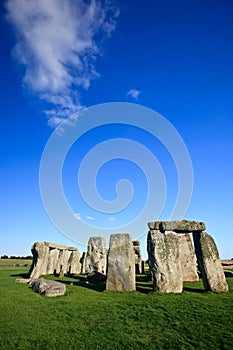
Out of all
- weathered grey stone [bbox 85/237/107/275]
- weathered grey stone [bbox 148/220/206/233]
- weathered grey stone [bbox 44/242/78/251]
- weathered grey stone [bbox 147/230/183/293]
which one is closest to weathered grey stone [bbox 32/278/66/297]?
weathered grey stone [bbox 147/230/183/293]

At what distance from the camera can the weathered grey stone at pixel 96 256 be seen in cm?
1821

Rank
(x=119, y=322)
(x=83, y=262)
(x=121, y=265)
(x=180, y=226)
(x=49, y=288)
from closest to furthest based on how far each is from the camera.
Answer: (x=119, y=322), (x=49, y=288), (x=180, y=226), (x=121, y=265), (x=83, y=262)

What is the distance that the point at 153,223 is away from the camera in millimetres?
9648

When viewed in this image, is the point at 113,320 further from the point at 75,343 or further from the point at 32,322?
the point at 32,322

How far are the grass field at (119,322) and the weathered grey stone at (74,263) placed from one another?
11941 mm

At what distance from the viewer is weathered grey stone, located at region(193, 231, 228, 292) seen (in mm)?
8562

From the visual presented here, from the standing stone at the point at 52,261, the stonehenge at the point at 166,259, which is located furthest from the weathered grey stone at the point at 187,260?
the standing stone at the point at 52,261

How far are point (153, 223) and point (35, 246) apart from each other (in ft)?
31.7

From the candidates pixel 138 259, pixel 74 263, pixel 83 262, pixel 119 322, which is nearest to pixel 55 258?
pixel 74 263

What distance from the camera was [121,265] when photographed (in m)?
9.54

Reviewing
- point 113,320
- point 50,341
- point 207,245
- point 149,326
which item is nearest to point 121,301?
point 113,320

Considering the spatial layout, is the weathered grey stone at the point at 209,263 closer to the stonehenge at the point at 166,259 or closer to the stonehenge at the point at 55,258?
the stonehenge at the point at 166,259

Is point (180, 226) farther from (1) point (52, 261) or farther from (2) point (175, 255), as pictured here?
(1) point (52, 261)

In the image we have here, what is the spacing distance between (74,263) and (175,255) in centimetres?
1288
